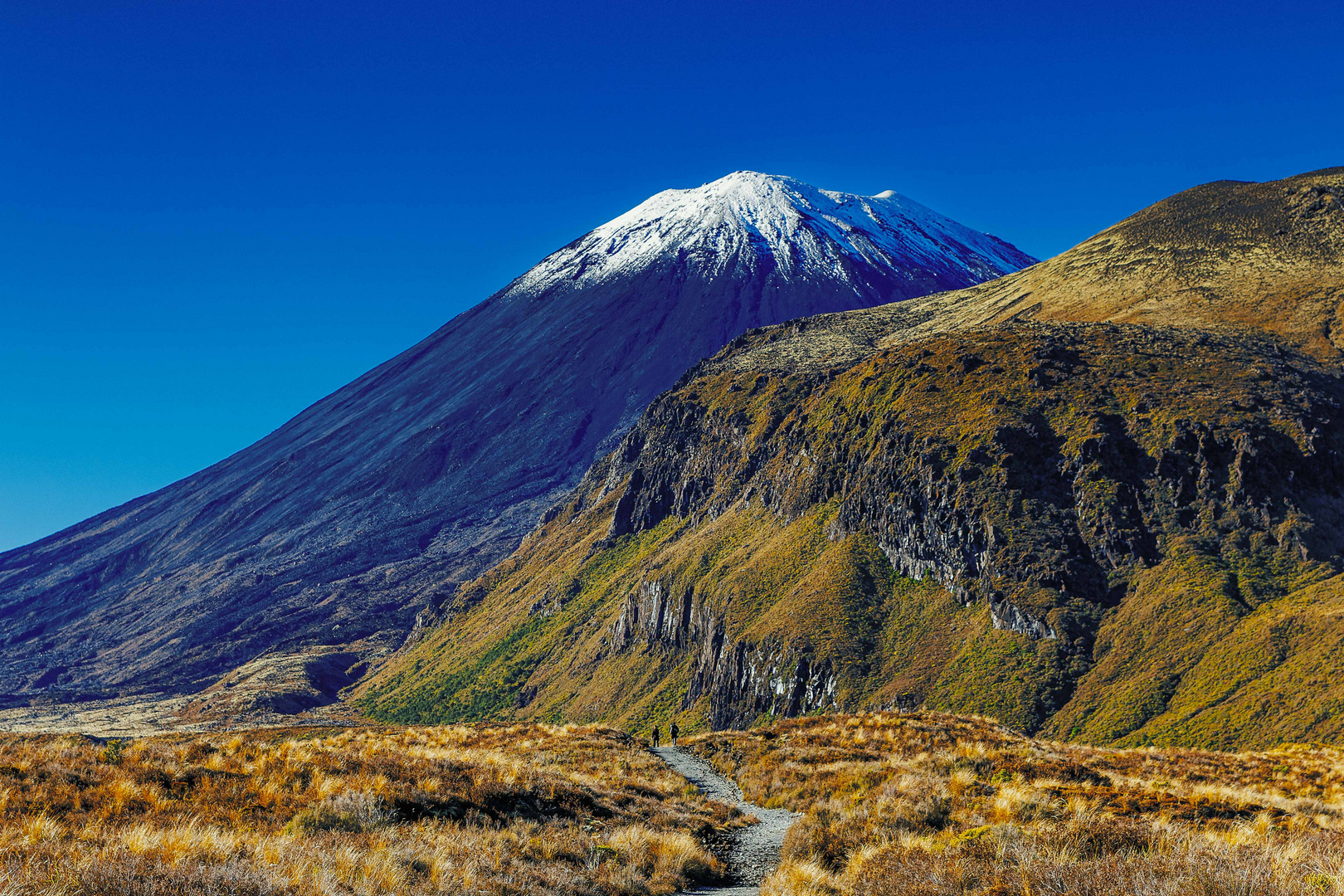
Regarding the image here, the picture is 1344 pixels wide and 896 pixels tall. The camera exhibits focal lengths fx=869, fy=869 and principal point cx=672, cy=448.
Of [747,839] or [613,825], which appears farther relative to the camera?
[747,839]

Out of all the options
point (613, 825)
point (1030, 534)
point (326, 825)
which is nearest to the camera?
point (326, 825)

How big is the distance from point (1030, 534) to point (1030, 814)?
64.0 m

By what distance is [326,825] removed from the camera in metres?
14.0

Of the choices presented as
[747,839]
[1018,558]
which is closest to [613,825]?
[747,839]

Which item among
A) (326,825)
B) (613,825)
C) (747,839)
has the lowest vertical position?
(747,839)

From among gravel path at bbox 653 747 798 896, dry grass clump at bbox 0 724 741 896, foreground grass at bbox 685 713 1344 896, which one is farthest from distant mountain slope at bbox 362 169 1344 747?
dry grass clump at bbox 0 724 741 896

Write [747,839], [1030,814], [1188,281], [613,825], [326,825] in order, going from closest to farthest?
[326,825] < [1030,814] < [613,825] < [747,839] < [1188,281]

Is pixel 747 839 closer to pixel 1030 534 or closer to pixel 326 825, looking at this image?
pixel 326 825

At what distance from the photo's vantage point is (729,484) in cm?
12638

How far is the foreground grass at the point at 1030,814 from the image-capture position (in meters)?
10.3

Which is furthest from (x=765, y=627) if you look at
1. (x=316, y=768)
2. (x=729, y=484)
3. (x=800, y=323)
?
(x=800, y=323)

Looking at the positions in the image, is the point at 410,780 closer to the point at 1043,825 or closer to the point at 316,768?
the point at 316,768

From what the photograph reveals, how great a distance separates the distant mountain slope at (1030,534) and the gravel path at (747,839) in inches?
1522

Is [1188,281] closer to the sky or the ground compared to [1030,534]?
closer to the sky
